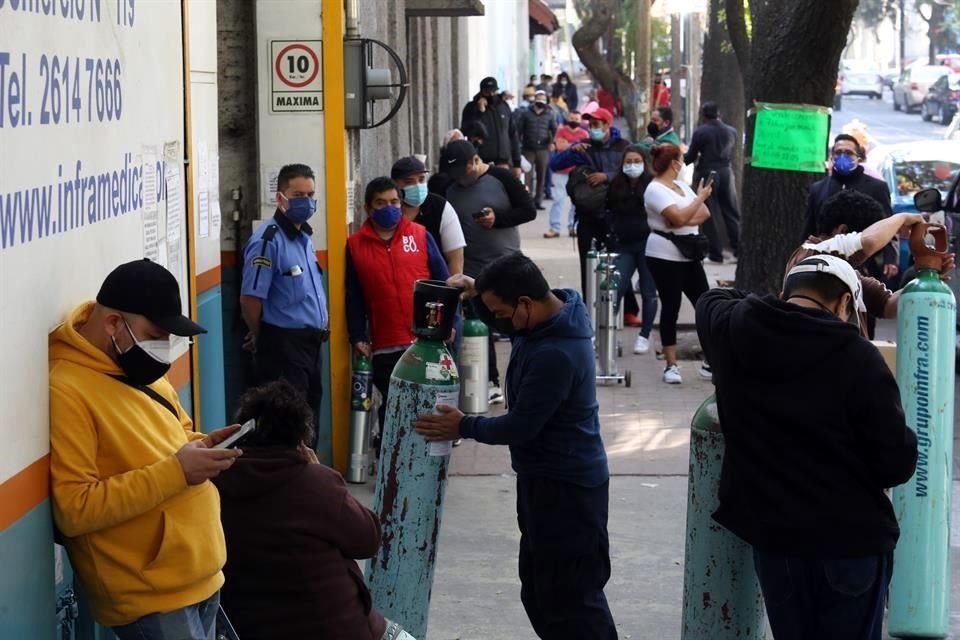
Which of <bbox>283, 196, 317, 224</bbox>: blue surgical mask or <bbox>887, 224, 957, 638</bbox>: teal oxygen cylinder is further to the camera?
<bbox>283, 196, 317, 224</bbox>: blue surgical mask

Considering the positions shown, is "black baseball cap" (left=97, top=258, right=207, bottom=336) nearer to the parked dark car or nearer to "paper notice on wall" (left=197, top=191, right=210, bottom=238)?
"paper notice on wall" (left=197, top=191, right=210, bottom=238)

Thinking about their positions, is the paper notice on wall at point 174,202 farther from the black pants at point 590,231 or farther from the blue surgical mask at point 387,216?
the black pants at point 590,231

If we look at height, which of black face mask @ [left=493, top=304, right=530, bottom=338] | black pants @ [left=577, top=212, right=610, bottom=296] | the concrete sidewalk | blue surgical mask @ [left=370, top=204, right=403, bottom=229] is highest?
blue surgical mask @ [left=370, top=204, right=403, bottom=229]

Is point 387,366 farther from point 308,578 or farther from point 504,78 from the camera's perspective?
point 504,78

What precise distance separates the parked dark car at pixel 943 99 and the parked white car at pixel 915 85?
2.17 meters

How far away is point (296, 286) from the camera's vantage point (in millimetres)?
7902

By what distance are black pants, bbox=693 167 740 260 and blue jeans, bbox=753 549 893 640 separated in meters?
13.1

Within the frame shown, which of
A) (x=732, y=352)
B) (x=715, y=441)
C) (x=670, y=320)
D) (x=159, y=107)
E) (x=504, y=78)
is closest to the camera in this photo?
(x=732, y=352)

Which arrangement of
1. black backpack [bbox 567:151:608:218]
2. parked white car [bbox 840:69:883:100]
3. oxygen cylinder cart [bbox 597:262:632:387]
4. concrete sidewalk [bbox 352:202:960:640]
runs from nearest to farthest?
concrete sidewalk [bbox 352:202:960:640] < oxygen cylinder cart [bbox 597:262:632:387] < black backpack [bbox 567:151:608:218] < parked white car [bbox 840:69:883:100]

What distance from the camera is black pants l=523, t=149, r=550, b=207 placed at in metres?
25.5

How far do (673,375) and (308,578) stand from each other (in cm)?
758

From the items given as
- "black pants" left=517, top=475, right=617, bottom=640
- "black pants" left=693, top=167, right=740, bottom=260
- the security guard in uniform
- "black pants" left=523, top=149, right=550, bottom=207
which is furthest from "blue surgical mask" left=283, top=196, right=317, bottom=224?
"black pants" left=523, top=149, right=550, bottom=207

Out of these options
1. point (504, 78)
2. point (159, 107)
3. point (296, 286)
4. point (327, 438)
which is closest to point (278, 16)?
point (296, 286)

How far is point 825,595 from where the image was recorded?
4.72 m
